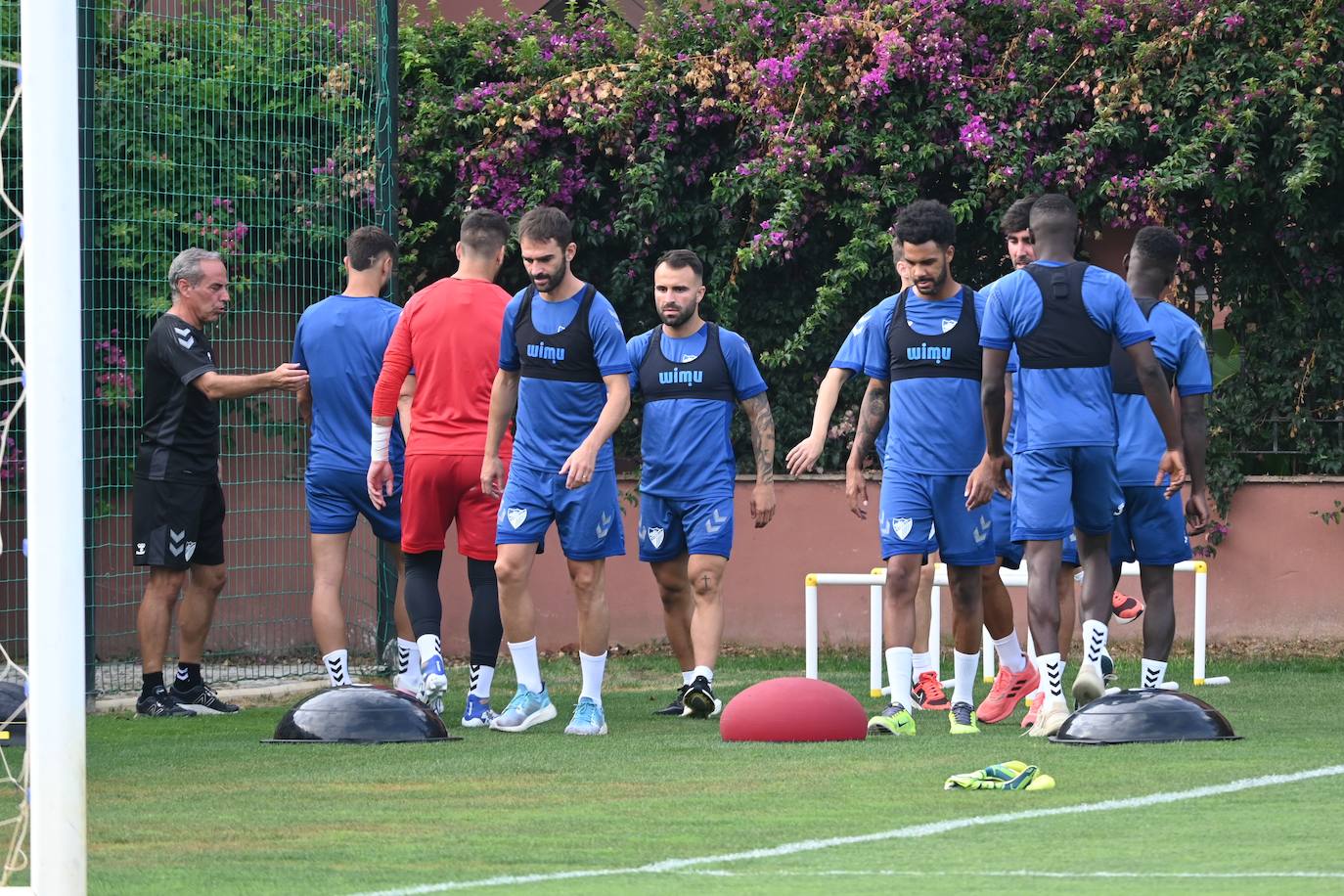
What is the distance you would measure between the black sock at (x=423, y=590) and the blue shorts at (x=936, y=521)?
6.94 ft

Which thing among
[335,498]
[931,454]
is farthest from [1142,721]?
[335,498]

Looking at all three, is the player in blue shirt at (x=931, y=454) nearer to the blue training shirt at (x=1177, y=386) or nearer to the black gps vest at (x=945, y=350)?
the black gps vest at (x=945, y=350)

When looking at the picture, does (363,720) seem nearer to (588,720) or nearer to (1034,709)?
(588,720)

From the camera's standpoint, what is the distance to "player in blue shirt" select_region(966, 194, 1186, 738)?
27.8 feet

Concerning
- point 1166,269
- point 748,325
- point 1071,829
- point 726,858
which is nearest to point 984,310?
point 1166,269

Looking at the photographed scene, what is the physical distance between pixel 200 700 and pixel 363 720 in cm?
247

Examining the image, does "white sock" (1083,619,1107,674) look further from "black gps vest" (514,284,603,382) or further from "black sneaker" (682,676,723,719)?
"black gps vest" (514,284,603,382)

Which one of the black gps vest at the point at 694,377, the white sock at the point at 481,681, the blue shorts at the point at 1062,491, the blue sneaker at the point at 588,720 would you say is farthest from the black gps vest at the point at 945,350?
the white sock at the point at 481,681

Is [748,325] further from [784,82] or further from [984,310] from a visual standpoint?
[984,310]

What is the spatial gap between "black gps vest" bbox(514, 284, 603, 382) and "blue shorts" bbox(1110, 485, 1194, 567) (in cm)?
242

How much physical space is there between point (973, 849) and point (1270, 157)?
922 cm

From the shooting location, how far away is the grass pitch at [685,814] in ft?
16.4

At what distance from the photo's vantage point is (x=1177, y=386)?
9.36 metres

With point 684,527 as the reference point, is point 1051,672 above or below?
below
